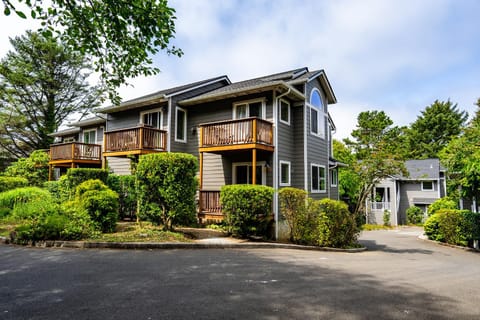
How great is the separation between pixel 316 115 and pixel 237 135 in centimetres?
553

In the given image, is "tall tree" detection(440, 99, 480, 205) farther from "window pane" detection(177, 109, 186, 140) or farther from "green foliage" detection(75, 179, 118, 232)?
"green foliage" detection(75, 179, 118, 232)

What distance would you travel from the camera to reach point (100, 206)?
9.59m

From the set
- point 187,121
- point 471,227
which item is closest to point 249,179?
point 187,121

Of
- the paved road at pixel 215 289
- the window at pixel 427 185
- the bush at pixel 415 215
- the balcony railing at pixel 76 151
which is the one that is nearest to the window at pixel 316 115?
the paved road at pixel 215 289

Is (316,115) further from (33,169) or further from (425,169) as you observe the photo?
(425,169)

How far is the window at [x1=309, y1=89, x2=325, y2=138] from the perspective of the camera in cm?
1519

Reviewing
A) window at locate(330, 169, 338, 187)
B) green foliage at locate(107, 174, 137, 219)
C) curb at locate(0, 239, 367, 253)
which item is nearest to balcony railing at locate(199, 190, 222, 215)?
curb at locate(0, 239, 367, 253)

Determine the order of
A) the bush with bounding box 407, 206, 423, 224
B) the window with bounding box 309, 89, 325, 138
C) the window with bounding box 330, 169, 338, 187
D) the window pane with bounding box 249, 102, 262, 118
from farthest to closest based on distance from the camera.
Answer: the bush with bounding box 407, 206, 423, 224 → the window with bounding box 330, 169, 338, 187 → the window with bounding box 309, 89, 325, 138 → the window pane with bounding box 249, 102, 262, 118

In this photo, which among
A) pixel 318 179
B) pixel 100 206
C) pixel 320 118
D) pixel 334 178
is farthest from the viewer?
pixel 334 178

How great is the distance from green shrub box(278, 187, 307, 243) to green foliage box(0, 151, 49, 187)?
19.1 m

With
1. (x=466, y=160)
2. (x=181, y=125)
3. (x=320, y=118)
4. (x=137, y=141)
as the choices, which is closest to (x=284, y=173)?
(x=320, y=118)

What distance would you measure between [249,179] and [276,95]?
419 centimetres

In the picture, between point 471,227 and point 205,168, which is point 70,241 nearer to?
point 205,168

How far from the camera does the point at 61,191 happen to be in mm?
13820
